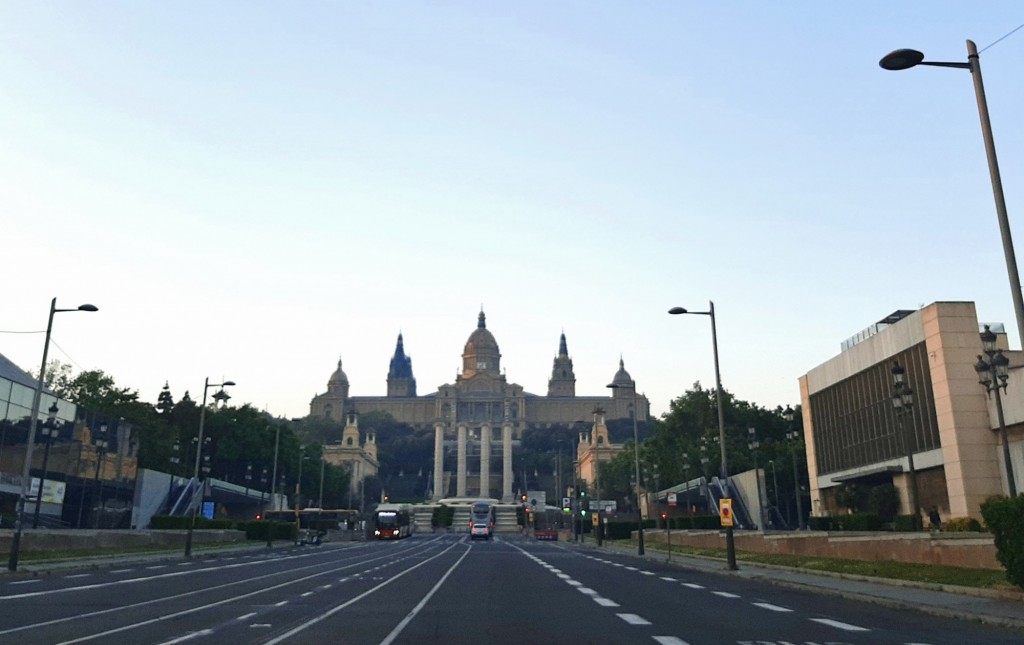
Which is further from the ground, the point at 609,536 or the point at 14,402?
the point at 14,402

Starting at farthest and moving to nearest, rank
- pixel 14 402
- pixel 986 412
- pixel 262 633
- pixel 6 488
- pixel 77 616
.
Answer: pixel 14 402
pixel 6 488
pixel 986 412
pixel 77 616
pixel 262 633

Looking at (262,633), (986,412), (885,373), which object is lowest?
(262,633)

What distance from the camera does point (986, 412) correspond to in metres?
50.0

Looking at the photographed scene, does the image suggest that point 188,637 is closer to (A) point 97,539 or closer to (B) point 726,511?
(B) point 726,511

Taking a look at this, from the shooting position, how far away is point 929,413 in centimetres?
5319

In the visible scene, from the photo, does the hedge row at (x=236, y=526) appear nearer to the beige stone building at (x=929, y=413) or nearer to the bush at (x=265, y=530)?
the bush at (x=265, y=530)

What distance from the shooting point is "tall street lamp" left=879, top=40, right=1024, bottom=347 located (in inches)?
625

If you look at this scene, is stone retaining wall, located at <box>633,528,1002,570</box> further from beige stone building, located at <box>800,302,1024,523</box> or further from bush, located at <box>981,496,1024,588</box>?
beige stone building, located at <box>800,302,1024,523</box>

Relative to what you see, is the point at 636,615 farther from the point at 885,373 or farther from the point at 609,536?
the point at 609,536

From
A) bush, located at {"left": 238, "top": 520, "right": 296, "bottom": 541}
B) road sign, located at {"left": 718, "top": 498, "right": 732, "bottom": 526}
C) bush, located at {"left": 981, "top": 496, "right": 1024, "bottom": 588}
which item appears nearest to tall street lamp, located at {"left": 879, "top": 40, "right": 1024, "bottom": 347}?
bush, located at {"left": 981, "top": 496, "right": 1024, "bottom": 588}

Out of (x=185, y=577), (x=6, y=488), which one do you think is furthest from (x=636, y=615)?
(x=6, y=488)

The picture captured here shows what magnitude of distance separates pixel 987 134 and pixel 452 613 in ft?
44.7

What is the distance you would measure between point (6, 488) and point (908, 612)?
58.0 m

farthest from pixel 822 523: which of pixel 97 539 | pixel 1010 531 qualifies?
pixel 1010 531
